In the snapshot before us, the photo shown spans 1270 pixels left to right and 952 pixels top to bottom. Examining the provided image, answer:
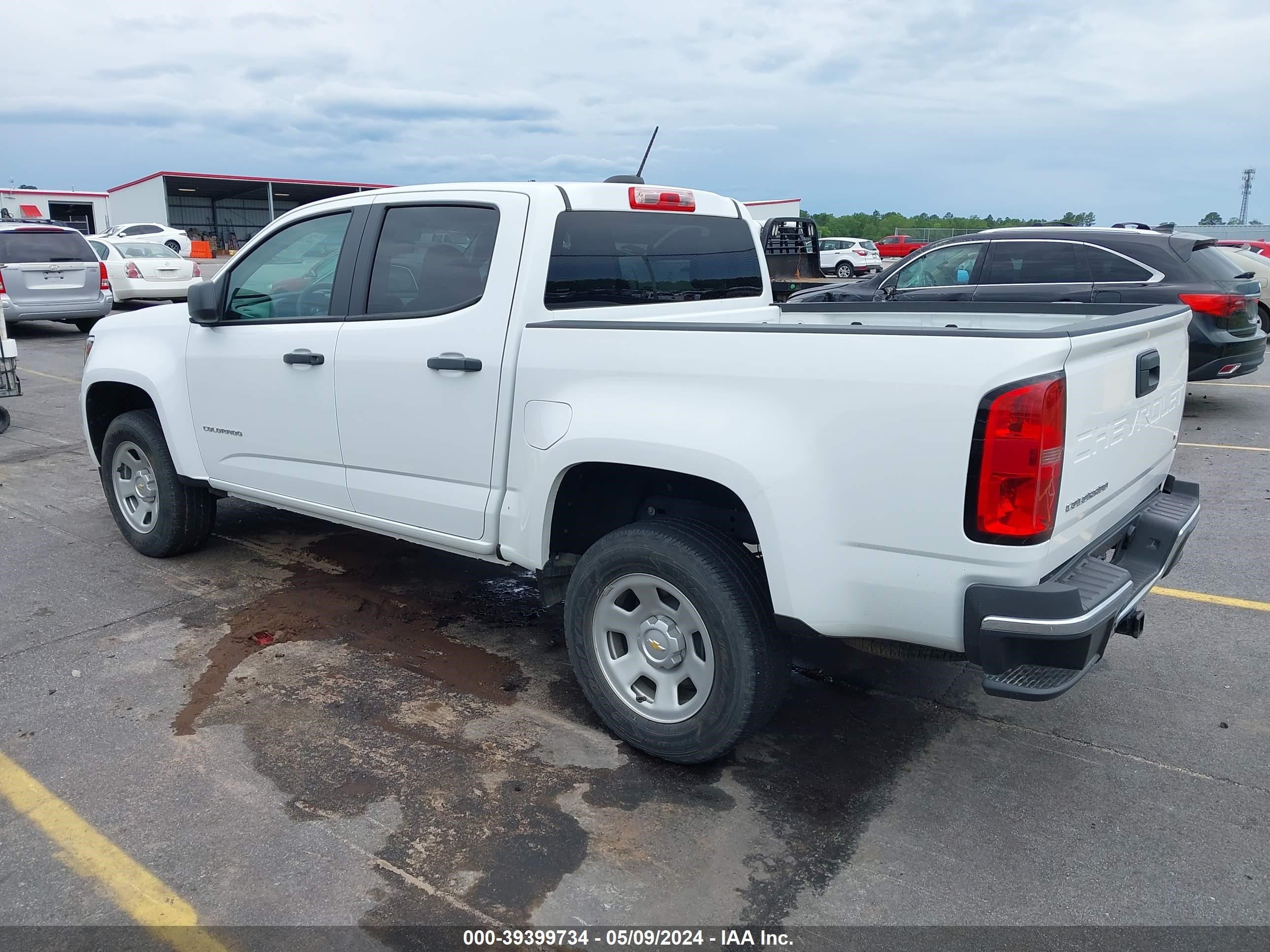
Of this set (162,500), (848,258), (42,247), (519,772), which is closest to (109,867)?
(519,772)

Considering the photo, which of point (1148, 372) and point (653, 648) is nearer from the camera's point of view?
point (1148, 372)

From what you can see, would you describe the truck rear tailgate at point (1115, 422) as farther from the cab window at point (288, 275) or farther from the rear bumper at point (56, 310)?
the rear bumper at point (56, 310)

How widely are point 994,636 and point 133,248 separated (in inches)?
798

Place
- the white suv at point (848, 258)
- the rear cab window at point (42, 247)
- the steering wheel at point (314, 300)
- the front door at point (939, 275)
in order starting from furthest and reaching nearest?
the white suv at point (848, 258) → the rear cab window at point (42, 247) → the front door at point (939, 275) → the steering wheel at point (314, 300)

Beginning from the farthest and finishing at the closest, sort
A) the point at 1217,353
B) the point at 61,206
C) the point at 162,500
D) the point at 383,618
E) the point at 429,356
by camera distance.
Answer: the point at 61,206 < the point at 1217,353 < the point at 162,500 < the point at 383,618 < the point at 429,356

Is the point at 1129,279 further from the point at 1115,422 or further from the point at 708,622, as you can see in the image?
the point at 708,622

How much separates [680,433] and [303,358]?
205cm

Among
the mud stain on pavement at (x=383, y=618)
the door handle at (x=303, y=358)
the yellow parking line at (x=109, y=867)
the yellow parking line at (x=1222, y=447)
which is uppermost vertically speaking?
the door handle at (x=303, y=358)

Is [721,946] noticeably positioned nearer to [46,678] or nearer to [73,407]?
[46,678]

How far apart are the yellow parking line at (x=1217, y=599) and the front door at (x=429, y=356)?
3388 mm

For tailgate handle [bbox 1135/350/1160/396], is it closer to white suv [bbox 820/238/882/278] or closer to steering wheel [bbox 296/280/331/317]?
steering wheel [bbox 296/280/331/317]

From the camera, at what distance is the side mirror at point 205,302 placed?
464 centimetres

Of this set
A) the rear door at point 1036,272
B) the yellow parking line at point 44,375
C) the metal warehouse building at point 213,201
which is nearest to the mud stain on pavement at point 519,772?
the rear door at point 1036,272

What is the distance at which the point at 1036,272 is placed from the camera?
9.35 meters
